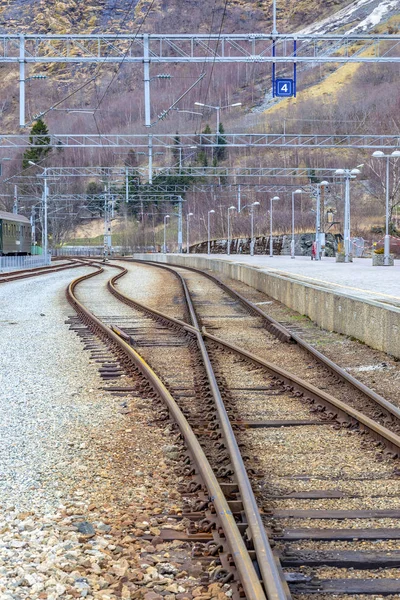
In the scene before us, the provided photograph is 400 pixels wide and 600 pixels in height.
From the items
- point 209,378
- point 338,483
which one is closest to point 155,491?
point 338,483

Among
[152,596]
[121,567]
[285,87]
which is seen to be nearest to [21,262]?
[285,87]

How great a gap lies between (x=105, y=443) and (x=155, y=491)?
1554mm

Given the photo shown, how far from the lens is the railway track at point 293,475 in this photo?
14.9 feet

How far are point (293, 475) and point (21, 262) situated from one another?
49498 millimetres

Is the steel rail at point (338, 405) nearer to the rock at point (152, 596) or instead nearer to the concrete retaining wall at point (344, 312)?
the concrete retaining wall at point (344, 312)

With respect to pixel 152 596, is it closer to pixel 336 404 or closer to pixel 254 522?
pixel 254 522

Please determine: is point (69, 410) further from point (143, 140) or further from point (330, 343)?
point (143, 140)

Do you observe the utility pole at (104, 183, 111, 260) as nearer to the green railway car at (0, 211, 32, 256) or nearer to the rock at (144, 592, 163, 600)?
the green railway car at (0, 211, 32, 256)

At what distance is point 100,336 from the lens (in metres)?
15.7

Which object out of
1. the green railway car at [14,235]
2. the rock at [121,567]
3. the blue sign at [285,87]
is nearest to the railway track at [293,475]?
the rock at [121,567]

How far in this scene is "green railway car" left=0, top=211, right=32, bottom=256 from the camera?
52531mm

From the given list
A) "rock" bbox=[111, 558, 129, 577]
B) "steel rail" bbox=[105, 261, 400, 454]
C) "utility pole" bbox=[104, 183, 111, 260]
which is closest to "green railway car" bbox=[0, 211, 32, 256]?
"utility pole" bbox=[104, 183, 111, 260]

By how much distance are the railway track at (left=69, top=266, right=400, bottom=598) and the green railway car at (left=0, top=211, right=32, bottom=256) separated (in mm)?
41827

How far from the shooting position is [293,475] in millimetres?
6504
